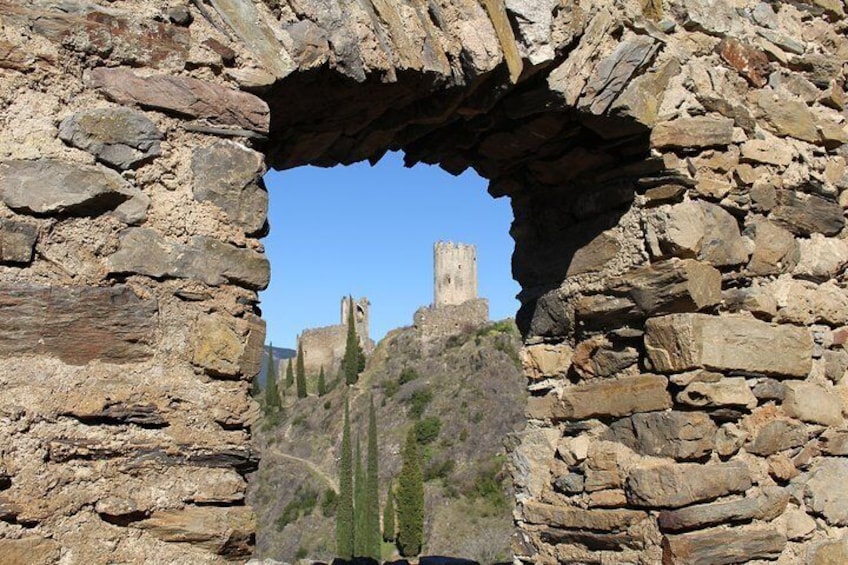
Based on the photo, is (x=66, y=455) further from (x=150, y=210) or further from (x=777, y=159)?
(x=777, y=159)

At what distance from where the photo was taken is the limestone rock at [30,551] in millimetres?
1762

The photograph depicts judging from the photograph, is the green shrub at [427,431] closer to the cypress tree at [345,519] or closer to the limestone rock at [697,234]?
the cypress tree at [345,519]

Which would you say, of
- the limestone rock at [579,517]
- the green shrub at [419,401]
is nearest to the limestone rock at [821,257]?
the limestone rock at [579,517]

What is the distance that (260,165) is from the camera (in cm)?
225

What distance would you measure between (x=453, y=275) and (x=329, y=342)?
8020mm

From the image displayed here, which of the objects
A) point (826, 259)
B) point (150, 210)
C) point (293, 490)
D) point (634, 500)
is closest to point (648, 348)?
point (634, 500)

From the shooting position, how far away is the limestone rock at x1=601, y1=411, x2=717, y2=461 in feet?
9.89

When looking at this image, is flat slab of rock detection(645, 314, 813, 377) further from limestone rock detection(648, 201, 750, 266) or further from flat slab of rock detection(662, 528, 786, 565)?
flat slab of rock detection(662, 528, 786, 565)

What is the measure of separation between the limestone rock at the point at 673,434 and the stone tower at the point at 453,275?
145ft

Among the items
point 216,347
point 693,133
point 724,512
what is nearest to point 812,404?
point 724,512

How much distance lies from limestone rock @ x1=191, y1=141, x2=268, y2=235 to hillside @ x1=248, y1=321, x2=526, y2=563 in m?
20.5

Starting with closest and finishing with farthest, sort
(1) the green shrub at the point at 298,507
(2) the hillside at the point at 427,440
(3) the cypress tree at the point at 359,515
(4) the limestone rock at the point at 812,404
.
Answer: (4) the limestone rock at the point at 812,404, (3) the cypress tree at the point at 359,515, (2) the hillside at the point at 427,440, (1) the green shrub at the point at 298,507

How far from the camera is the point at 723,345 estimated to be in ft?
10.2

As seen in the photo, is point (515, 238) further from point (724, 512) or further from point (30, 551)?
point (30, 551)
